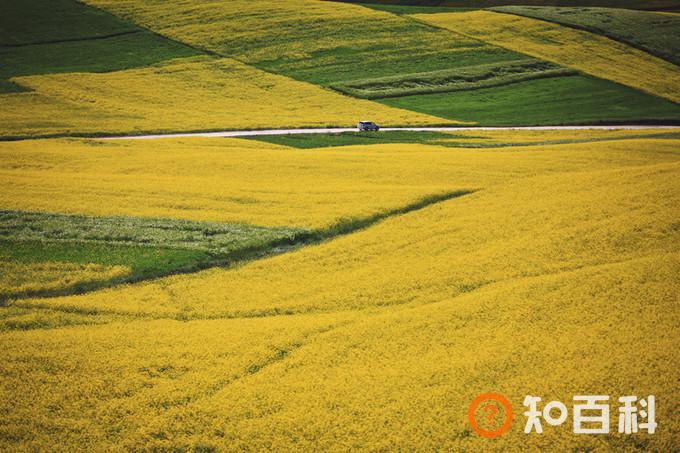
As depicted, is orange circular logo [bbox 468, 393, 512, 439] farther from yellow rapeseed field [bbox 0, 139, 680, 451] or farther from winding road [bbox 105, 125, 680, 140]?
winding road [bbox 105, 125, 680, 140]

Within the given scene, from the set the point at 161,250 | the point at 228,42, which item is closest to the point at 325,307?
the point at 161,250

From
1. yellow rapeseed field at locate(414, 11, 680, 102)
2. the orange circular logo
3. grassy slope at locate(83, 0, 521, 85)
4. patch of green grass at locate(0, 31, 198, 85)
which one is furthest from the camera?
grassy slope at locate(83, 0, 521, 85)

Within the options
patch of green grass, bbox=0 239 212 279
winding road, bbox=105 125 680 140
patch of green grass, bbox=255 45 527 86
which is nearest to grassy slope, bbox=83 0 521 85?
patch of green grass, bbox=255 45 527 86

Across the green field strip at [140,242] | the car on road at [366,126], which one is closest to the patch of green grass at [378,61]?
the car on road at [366,126]

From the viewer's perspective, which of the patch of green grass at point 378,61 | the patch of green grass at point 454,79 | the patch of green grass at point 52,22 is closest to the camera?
the patch of green grass at point 454,79

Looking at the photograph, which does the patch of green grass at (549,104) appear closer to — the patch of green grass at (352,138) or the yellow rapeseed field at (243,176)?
the patch of green grass at (352,138)

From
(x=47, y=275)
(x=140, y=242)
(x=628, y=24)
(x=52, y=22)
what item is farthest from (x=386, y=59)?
(x=47, y=275)
